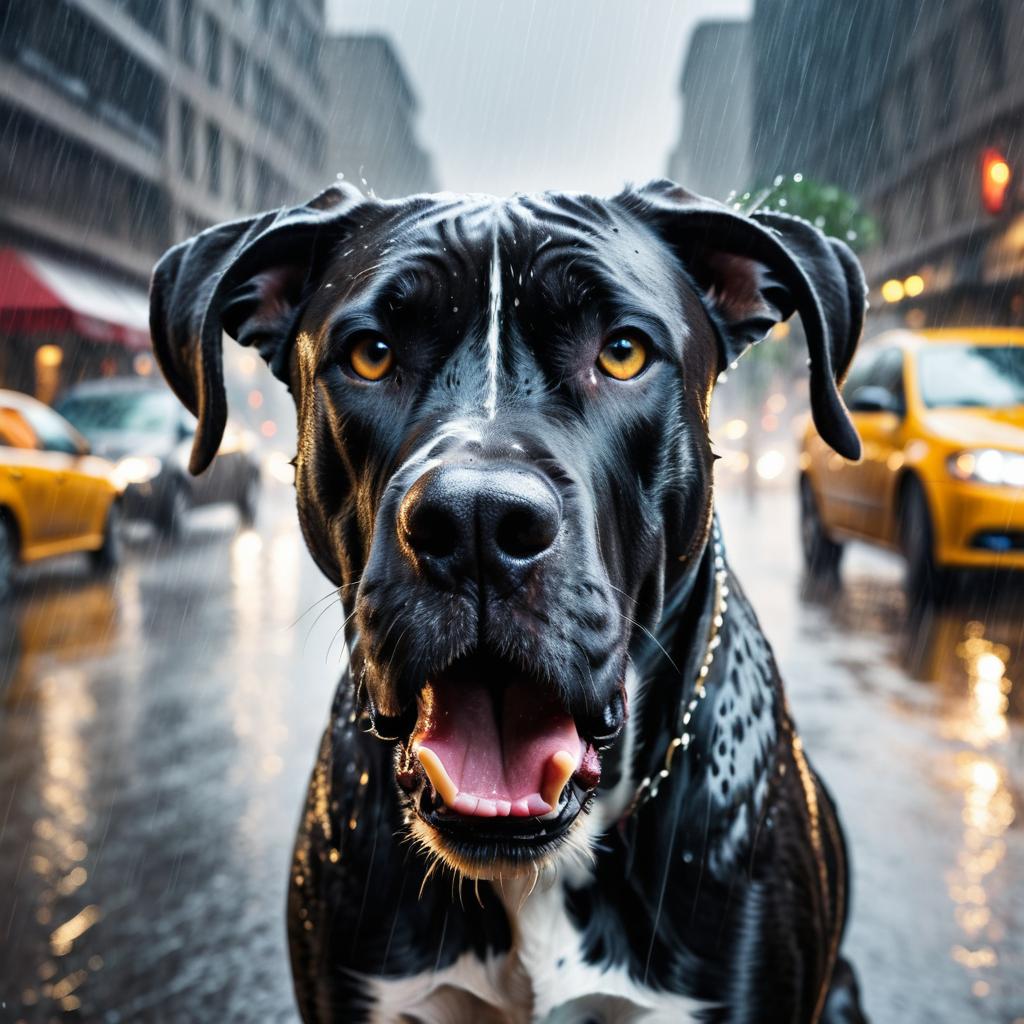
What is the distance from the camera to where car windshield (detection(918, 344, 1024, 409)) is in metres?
8.27

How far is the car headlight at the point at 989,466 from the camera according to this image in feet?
25.0

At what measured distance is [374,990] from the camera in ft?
7.13

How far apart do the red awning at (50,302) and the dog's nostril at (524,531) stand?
2234 cm

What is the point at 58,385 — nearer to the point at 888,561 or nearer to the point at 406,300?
the point at 888,561

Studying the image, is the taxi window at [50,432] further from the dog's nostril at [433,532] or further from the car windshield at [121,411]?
the dog's nostril at [433,532]

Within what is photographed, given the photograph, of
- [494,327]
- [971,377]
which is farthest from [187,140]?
[494,327]

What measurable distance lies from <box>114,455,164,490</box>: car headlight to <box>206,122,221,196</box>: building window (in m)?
27.1

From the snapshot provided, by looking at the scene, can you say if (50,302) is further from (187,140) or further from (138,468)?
(187,140)

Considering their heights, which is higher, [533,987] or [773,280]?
[773,280]

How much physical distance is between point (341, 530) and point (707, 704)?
0.74 m

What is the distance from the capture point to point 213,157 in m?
39.0

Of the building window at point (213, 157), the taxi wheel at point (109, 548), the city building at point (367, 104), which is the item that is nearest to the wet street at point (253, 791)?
the taxi wheel at point (109, 548)

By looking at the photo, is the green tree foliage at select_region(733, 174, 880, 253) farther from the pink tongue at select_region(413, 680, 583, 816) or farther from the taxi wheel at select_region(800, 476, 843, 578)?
the taxi wheel at select_region(800, 476, 843, 578)

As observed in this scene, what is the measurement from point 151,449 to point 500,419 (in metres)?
12.3
